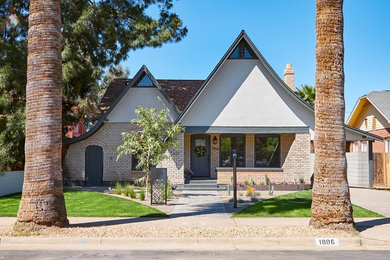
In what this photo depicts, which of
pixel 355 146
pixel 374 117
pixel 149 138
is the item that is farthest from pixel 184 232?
pixel 355 146

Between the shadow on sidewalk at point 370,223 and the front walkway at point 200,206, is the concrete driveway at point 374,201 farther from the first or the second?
the front walkway at point 200,206

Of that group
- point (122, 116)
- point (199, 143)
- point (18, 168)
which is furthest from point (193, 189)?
point (18, 168)

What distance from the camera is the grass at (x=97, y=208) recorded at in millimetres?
11344

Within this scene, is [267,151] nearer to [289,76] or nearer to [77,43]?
[289,76]

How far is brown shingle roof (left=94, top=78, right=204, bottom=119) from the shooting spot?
22594 millimetres

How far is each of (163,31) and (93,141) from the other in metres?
7.39

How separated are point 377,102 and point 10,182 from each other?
24143 mm

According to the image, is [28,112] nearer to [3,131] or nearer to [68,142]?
[3,131]

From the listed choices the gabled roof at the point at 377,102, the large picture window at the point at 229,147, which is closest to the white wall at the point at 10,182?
the large picture window at the point at 229,147

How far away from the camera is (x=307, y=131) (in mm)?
19203

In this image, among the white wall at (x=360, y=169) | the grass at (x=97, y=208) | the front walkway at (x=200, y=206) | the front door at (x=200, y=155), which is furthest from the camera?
the front door at (x=200, y=155)

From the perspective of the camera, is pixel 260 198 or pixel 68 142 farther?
pixel 68 142

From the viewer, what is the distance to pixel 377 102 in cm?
2664

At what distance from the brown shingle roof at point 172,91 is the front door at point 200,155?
2290mm
